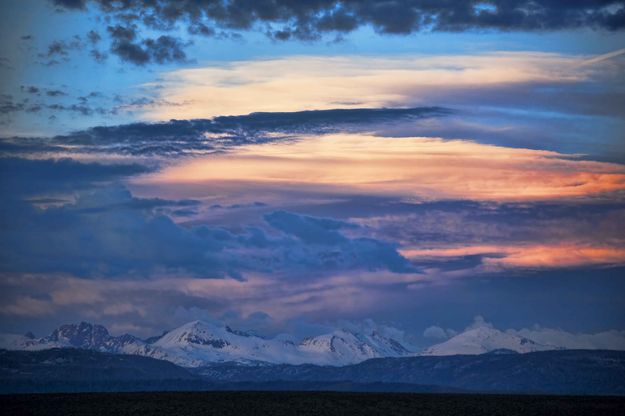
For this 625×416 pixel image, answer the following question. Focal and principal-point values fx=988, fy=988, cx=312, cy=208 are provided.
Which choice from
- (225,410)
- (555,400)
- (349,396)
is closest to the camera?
(225,410)

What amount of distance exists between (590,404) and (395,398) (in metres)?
26.3

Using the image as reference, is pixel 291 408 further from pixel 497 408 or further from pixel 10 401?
pixel 10 401

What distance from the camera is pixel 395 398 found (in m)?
138

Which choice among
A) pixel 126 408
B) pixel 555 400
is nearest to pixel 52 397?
pixel 126 408

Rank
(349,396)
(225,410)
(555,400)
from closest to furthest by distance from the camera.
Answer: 1. (225,410)
2. (555,400)
3. (349,396)

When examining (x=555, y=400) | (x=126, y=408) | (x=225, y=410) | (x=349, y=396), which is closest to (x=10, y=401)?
(x=126, y=408)

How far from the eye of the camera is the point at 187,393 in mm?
143375

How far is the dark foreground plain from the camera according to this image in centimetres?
12225

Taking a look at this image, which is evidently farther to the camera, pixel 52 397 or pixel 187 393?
pixel 187 393

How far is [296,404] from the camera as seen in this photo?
429ft

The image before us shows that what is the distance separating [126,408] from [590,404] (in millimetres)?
59892

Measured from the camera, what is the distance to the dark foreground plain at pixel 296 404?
122250 mm

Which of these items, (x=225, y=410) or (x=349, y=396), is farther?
(x=349, y=396)

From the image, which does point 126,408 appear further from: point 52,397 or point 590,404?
point 590,404
